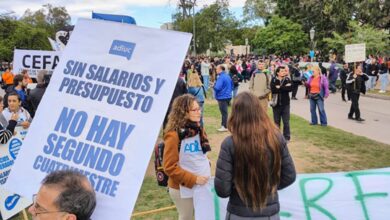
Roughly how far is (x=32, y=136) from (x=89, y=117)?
0.43m

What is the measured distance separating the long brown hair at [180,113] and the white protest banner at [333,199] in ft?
2.52

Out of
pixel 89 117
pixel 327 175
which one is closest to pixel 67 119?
pixel 89 117

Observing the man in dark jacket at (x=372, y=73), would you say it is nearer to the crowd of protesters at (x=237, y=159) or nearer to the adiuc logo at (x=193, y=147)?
the crowd of protesters at (x=237, y=159)

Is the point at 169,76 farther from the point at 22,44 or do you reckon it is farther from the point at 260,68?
the point at 22,44

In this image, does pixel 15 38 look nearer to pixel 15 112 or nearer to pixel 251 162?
pixel 15 112

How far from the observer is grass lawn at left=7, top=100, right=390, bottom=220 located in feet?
19.4

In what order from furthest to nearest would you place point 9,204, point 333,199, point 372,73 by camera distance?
point 372,73
point 9,204
point 333,199

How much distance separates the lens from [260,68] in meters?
9.80

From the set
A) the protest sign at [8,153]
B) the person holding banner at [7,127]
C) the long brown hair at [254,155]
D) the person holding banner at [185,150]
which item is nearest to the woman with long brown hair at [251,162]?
the long brown hair at [254,155]

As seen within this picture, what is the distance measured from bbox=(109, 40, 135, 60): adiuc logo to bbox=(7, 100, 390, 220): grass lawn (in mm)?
3108

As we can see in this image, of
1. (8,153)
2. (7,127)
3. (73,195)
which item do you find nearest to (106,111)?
(73,195)

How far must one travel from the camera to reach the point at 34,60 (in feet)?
29.5

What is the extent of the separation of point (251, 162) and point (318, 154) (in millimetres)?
6083

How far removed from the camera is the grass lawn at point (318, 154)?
5.91 metres
